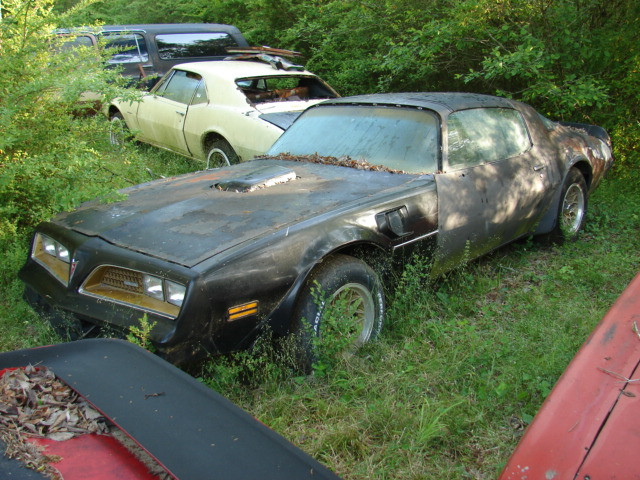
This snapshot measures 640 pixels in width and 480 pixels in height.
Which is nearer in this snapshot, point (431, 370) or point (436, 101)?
point (431, 370)

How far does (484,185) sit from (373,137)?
0.85 meters

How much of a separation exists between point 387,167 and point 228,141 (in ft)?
10.0

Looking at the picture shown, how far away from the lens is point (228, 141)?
654 cm

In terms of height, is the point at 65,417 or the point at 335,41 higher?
the point at 335,41

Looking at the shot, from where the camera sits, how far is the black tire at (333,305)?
3.02 m

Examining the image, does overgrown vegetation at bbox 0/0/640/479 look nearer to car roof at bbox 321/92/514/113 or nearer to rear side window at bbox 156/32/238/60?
car roof at bbox 321/92/514/113

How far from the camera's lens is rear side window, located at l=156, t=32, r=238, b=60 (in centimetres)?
1067

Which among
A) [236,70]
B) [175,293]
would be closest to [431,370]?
[175,293]

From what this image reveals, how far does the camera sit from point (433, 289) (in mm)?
4113

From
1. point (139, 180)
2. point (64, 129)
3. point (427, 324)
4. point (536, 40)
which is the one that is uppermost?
A: point (536, 40)

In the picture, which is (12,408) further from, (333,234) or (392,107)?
(392,107)

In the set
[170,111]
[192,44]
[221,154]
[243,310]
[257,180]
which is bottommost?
[243,310]

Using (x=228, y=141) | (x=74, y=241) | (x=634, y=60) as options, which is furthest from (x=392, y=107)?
(x=634, y=60)

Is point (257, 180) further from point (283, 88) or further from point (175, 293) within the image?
point (283, 88)
